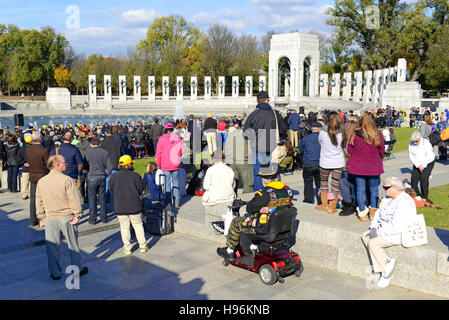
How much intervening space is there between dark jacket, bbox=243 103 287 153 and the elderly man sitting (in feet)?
9.10

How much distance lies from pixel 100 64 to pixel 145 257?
241ft

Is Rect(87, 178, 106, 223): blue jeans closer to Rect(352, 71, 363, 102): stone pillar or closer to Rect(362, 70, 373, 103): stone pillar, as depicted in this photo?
Rect(362, 70, 373, 103): stone pillar

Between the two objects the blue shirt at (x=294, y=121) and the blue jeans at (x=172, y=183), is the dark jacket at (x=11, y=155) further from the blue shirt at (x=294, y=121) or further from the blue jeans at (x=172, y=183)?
the blue shirt at (x=294, y=121)

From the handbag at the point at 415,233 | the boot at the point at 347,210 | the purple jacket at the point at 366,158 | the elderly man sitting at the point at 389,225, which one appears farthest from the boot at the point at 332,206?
the handbag at the point at 415,233

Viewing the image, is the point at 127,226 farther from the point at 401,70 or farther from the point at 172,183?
the point at 401,70

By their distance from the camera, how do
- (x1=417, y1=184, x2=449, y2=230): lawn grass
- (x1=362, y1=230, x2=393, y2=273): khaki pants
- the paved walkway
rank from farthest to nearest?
(x1=417, y1=184, x2=449, y2=230): lawn grass → the paved walkway → (x1=362, y1=230, x2=393, y2=273): khaki pants

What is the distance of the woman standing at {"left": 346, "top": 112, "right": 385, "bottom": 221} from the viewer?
20.5 feet

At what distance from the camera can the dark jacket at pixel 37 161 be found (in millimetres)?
8414

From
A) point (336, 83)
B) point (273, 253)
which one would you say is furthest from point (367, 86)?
point (273, 253)

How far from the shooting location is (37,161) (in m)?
8.41

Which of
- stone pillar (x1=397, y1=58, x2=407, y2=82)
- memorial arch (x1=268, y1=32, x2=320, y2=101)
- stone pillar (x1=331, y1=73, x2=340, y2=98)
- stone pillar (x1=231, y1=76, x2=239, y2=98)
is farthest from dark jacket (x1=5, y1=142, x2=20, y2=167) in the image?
stone pillar (x1=231, y1=76, x2=239, y2=98)
